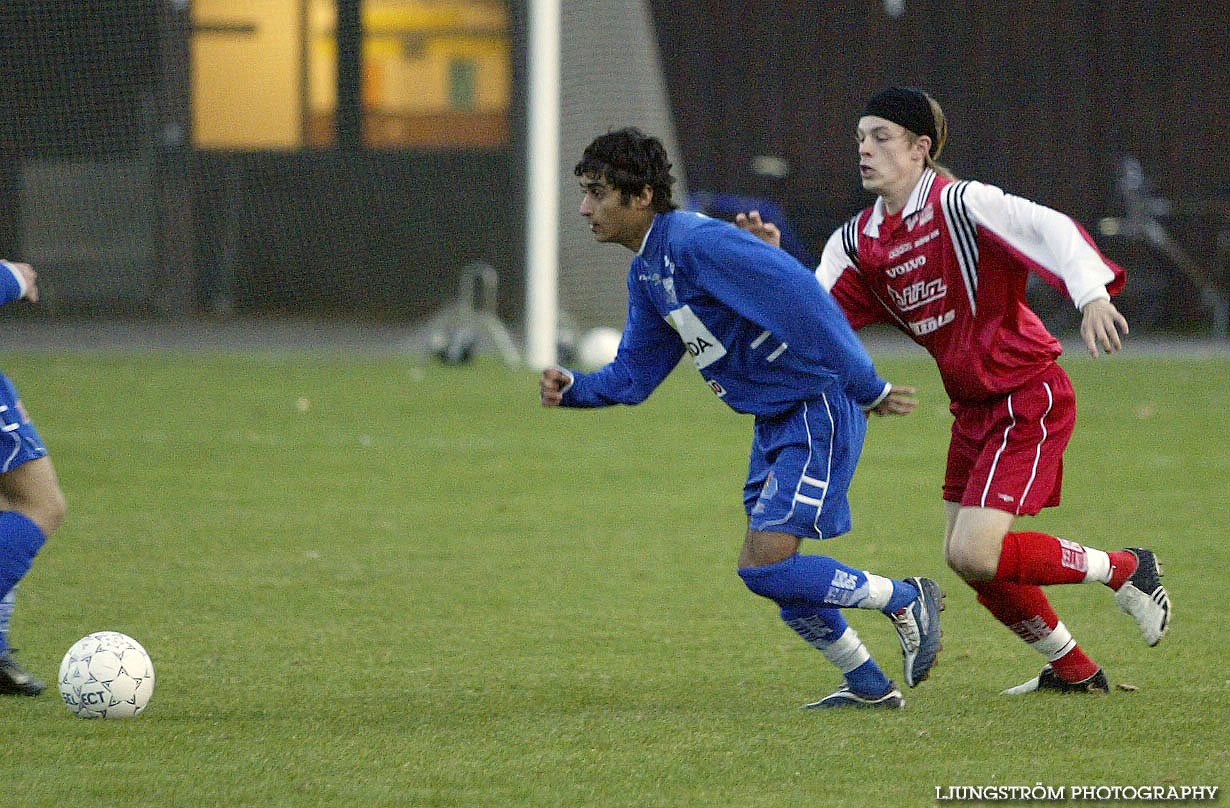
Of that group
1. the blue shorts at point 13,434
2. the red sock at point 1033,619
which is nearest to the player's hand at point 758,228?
the red sock at point 1033,619

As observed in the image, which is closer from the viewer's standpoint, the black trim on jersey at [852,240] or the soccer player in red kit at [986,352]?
the soccer player in red kit at [986,352]

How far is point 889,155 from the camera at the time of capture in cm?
447

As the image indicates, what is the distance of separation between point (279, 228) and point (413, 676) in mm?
16643

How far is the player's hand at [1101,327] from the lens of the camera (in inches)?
156

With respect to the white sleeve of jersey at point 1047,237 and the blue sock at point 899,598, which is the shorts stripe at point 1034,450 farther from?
the white sleeve of jersey at point 1047,237

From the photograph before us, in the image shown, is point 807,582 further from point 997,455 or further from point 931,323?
point 931,323

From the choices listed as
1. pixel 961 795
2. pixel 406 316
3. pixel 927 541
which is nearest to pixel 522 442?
pixel 927 541

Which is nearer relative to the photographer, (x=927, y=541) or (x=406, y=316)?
(x=927, y=541)

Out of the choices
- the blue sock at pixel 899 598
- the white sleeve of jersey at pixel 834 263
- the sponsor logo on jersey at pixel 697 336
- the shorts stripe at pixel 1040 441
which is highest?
the white sleeve of jersey at pixel 834 263

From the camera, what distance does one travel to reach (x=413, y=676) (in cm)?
489

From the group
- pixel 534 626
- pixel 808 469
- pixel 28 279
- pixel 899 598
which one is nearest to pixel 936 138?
pixel 808 469

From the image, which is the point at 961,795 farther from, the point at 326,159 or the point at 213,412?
the point at 326,159

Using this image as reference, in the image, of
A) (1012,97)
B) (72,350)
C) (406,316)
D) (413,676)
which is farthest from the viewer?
(406,316)

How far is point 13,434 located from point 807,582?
222 cm
